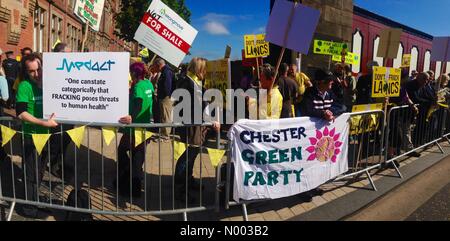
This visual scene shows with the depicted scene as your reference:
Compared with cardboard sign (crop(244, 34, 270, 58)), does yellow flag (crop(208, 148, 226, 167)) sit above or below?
below

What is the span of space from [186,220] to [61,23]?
2494 centimetres

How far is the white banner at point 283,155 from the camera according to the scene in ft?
13.2

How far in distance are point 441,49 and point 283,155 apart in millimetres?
6927

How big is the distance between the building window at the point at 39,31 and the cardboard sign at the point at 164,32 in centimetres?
1585

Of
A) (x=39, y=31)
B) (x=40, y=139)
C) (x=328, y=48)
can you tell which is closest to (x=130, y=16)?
(x=39, y=31)

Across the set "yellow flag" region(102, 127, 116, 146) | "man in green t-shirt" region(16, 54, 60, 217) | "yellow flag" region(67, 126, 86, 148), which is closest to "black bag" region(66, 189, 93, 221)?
"man in green t-shirt" region(16, 54, 60, 217)

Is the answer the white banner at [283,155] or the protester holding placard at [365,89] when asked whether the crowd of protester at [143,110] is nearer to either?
the white banner at [283,155]

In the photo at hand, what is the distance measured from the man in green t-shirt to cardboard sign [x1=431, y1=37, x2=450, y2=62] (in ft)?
29.2

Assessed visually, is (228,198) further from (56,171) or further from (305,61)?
(305,61)

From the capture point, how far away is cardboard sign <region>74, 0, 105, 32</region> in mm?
5844

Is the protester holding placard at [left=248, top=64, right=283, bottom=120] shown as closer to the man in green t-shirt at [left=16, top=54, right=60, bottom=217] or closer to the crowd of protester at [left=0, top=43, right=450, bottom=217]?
the crowd of protester at [left=0, top=43, right=450, bottom=217]

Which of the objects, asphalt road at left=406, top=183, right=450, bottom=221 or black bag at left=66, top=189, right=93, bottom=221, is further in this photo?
asphalt road at left=406, top=183, right=450, bottom=221

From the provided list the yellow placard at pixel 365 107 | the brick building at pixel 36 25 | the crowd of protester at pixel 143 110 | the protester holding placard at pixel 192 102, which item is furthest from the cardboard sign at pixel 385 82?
the brick building at pixel 36 25

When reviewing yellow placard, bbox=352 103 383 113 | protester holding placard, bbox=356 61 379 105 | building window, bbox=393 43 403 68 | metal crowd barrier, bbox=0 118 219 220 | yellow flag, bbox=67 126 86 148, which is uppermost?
building window, bbox=393 43 403 68
